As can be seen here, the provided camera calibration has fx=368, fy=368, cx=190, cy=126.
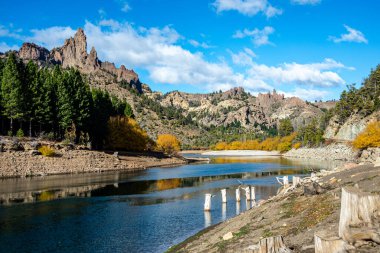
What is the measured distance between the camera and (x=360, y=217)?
9.55 m

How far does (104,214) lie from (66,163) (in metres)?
49.5

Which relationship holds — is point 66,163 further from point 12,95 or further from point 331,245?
point 331,245

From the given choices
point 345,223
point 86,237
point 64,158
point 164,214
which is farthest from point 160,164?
point 345,223

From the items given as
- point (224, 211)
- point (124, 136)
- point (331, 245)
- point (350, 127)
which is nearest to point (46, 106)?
point (124, 136)

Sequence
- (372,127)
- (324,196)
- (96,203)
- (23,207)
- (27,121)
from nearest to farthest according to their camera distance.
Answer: (324,196) < (23,207) < (96,203) < (27,121) < (372,127)

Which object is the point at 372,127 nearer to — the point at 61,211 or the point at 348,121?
the point at 348,121

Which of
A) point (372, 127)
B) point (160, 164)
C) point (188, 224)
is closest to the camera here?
point (188, 224)

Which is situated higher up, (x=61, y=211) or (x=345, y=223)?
(x=345, y=223)

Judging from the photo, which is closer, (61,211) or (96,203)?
(61,211)

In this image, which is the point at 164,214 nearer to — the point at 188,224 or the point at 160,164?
the point at 188,224

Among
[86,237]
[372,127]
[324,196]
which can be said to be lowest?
[86,237]

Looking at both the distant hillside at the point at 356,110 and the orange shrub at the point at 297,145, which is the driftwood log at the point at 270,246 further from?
the orange shrub at the point at 297,145

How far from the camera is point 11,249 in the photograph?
87.8 ft

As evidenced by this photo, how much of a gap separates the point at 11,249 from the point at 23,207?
54.8 ft
